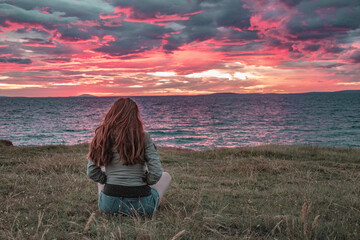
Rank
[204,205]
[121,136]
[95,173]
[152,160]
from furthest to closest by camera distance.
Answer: [204,205], [95,173], [152,160], [121,136]

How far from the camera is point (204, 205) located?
5.38 meters

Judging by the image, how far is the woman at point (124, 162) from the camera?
160 inches

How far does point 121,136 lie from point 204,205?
2.31 meters

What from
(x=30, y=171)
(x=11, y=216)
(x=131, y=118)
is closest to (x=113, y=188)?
(x=131, y=118)

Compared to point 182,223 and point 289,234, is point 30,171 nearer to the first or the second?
point 182,223

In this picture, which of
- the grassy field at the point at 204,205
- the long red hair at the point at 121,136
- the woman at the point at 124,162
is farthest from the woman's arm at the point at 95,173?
the grassy field at the point at 204,205

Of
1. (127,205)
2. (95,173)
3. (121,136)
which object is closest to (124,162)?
(121,136)

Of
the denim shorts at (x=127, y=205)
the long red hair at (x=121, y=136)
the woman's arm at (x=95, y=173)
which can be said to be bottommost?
A: the denim shorts at (x=127, y=205)

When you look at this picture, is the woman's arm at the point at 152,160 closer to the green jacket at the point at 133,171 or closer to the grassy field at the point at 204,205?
the green jacket at the point at 133,171

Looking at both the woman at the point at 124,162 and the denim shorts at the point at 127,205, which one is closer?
the woman at the point at 124,162

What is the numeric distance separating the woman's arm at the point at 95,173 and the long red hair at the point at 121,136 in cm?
21

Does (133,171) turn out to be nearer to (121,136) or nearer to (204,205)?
(121,136)

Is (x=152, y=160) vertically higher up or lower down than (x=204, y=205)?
higher up

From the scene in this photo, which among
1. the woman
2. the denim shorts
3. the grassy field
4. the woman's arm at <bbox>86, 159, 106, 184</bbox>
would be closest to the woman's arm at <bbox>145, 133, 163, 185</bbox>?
the woman
